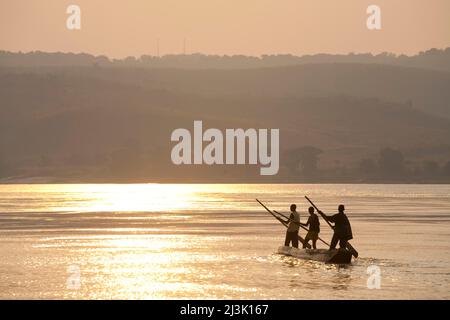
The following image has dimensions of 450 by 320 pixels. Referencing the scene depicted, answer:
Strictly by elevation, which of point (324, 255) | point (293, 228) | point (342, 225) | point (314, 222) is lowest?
point (324, 255)

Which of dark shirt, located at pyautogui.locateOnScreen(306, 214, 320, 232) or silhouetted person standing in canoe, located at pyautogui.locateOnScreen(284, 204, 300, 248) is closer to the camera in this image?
dark shirt, located at pyautogui.locateOnScreen(306, 214, 320, 232)

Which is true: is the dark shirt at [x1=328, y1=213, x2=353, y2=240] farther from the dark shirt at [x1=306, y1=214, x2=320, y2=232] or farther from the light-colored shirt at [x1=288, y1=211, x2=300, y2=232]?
the light-colored shirt at [x1=288, y1=211, x2=300, y2=232]

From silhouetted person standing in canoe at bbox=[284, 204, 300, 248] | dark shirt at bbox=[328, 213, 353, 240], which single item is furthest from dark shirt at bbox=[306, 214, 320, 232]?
dark shirt at bbox=[328, 213, 353, 240]

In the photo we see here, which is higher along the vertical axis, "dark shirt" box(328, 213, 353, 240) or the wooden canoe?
"dark shirt" box(328, 213, 353, 240)

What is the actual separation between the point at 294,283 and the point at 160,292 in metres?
5.68

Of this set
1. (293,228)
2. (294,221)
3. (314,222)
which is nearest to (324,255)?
(314,222)

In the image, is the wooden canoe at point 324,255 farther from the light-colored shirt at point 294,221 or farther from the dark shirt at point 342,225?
the dark shirt at point 342,225

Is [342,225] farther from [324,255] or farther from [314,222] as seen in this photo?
[314,222]

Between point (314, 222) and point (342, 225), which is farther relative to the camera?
point (314, 222)

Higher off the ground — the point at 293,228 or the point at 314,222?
the point at 314,222

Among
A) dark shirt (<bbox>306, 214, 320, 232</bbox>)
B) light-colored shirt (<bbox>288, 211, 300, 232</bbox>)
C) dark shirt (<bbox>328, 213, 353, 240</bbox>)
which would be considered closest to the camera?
dark shirt (<bbox>328, 213, 353, 240</bbox>)

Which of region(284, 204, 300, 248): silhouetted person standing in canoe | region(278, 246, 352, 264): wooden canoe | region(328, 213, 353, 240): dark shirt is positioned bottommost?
region(278, 246, 352, 264): wooden canoe

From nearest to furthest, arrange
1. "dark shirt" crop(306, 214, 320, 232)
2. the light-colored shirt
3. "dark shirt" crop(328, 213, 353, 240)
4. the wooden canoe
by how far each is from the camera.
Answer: "dark shirt" crop(328, 213, 353, 240) → the wooden canoe → "dark shirt" crop(306, 214, 320, 232) → the light-colored shirt

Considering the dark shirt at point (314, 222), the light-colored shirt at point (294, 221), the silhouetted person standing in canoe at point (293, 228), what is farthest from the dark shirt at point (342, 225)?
the silhouetted person standing in canoe at point (293, 228)
